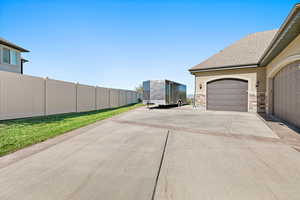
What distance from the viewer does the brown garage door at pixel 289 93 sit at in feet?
18.6

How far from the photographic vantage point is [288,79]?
6547 mm

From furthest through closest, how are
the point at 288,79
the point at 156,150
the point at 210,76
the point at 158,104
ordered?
the point at 158,104, the point at 210,76, the point at 288,79, the point at 156,150

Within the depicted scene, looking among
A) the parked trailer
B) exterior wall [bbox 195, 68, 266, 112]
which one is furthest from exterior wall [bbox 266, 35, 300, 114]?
the parked trailer

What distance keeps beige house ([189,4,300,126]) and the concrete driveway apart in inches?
169

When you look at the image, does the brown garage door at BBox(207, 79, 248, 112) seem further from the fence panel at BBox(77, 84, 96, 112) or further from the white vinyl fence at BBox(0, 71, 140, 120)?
the white vinyl fence at BBox(0, 71, 140, 120)

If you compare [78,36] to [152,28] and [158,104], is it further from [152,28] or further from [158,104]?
[158,104]

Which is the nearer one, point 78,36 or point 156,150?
point 156,150

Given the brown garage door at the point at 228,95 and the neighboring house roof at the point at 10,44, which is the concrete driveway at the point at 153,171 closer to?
the brown garage door at the point at 228,95

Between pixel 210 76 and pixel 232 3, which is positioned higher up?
pixel 232 3

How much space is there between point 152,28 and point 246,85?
8992 mm

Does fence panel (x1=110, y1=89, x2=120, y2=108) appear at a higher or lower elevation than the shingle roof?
lower

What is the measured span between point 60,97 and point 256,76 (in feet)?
50.9

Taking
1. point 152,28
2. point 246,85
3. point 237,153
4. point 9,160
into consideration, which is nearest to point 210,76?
point 246,85

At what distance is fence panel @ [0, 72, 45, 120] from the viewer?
728 centimetres
